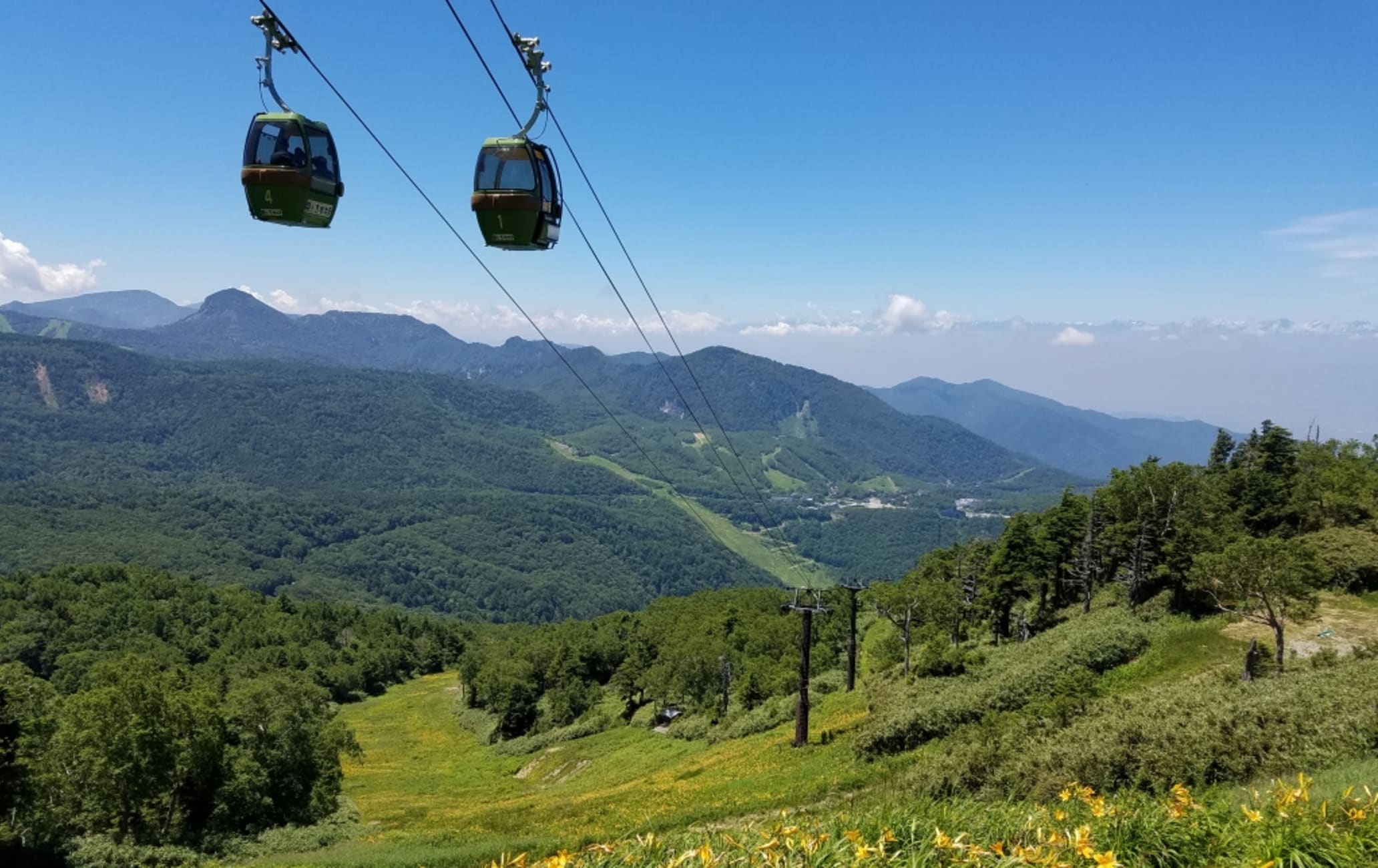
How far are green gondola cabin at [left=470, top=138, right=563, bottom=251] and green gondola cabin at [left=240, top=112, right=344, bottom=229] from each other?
3306 mm

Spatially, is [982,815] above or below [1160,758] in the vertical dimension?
above

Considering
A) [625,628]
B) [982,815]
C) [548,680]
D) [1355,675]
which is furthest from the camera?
[625,628]

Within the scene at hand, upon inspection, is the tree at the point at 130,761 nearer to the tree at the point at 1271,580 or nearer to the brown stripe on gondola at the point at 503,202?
the brown stripe on gondola at the point at 503,202

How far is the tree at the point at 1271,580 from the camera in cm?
2912

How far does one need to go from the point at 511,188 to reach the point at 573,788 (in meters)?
43.3

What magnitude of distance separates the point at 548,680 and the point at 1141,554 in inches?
2684

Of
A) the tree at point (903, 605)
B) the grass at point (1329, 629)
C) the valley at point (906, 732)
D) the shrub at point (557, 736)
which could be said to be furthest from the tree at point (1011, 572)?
the shrub at point (557, 736)

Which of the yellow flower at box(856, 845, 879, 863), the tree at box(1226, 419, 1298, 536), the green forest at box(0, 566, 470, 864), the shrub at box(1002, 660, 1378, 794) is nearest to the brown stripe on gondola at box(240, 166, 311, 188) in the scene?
the yellow flower at box(856, 845, 879, 863)

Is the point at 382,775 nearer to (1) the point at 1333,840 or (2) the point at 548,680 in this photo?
(2) the point at 548,680

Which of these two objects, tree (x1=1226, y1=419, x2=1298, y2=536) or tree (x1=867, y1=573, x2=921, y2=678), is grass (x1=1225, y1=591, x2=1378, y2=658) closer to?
tree (x1=1226, y1=419, x2=1298, y2=536)

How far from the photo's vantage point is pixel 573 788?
47.5 metres

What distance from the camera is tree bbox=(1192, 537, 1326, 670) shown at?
2912 centimetres

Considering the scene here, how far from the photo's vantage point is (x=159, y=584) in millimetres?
146375

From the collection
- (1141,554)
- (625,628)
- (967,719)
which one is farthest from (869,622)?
(967,719)
